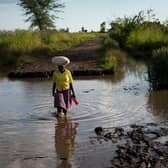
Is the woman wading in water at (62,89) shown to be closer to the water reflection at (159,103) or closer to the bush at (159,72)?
the water reflection at (159,103)

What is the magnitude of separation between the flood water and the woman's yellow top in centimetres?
83

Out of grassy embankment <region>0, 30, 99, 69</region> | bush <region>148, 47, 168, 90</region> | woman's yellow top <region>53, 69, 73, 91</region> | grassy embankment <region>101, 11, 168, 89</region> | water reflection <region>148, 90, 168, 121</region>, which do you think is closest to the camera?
woman's yellow top <region>53, 69, 73, 91</region>

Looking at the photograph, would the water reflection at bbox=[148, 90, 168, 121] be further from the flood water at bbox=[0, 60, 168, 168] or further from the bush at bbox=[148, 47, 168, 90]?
the bush at bbox=[148, 47, 168, 90]

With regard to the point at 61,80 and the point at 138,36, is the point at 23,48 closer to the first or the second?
the point at 138,36

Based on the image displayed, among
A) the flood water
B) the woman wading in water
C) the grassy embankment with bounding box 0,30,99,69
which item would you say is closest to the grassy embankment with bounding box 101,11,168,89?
the grassy embankment with bounding box 0,30,99,69

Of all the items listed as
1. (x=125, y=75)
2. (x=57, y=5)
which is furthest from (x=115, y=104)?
(x=57, y=5)

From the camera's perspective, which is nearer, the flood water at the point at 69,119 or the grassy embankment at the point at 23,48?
the flood water at the point at 69,119

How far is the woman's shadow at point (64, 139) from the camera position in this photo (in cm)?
814

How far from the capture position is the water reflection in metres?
12.3

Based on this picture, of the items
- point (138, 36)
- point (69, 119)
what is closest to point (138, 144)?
point (69, 119)

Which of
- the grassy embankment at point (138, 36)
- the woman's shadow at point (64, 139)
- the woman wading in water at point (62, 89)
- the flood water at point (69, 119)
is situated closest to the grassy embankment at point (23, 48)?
the grassy embankment at point (138, 36)

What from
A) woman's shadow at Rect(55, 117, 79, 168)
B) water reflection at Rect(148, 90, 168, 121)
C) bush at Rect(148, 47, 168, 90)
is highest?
bush at Rect(148, 47, 168, 90)

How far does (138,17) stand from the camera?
143 ft

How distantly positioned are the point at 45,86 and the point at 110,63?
6.59 metres
